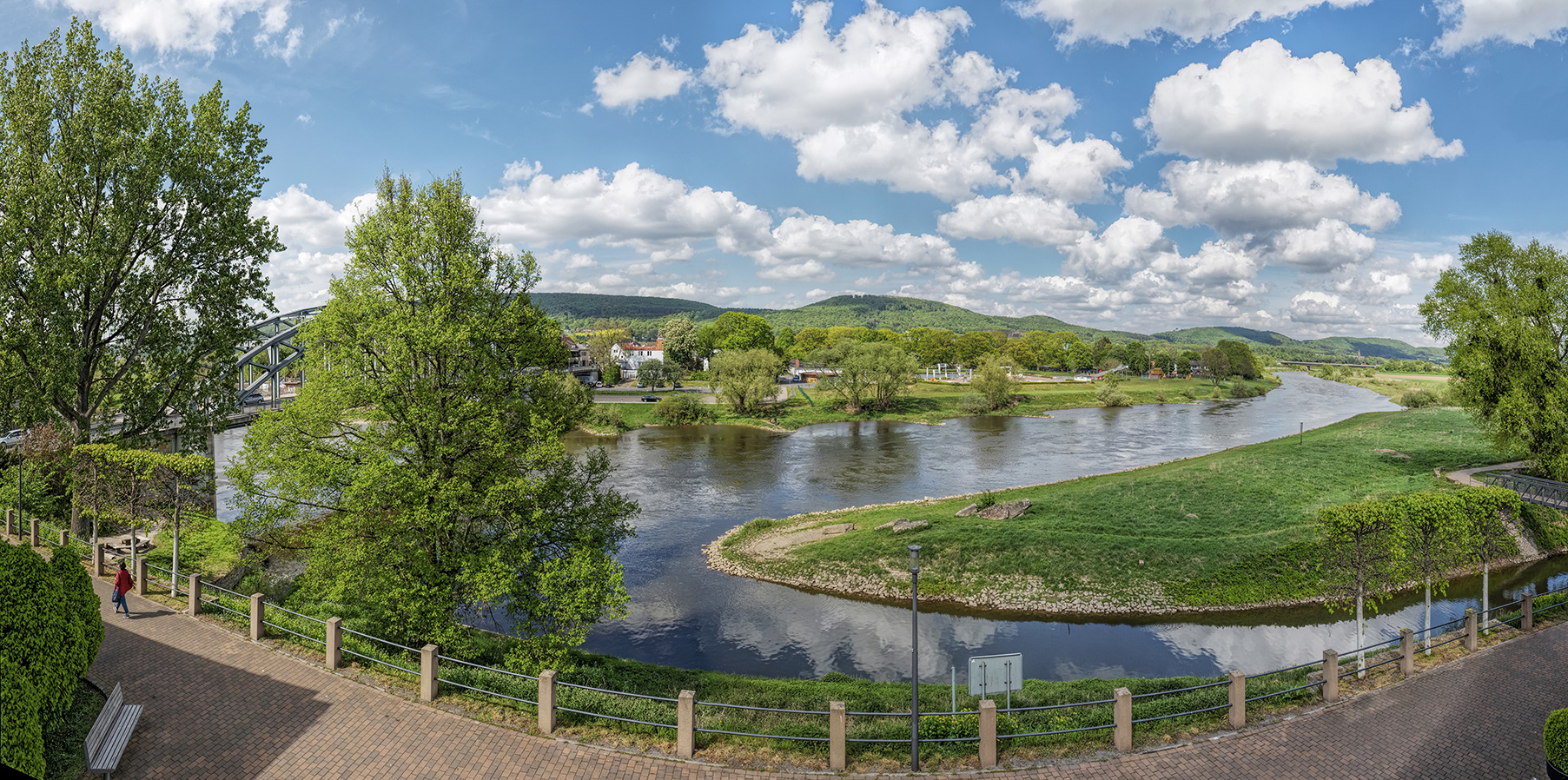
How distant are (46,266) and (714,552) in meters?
25.0

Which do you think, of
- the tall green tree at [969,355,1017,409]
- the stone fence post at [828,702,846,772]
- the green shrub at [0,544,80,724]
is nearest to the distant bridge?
the stone fence post at [828,702,846,772]

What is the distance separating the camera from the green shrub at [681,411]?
8131 cm

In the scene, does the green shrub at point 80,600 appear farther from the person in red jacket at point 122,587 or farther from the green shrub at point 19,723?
the person in red jacket at point 122,587

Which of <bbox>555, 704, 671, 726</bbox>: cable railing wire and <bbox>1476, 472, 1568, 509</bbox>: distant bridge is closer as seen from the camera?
<bbox>555, 704, 671, 726</bbox>: cable railing wire

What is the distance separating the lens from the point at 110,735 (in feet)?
39.9

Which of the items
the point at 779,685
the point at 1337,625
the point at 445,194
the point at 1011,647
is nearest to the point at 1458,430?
the point at 1337,625

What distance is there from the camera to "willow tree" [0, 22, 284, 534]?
70.6ft

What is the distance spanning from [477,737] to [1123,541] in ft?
89.1

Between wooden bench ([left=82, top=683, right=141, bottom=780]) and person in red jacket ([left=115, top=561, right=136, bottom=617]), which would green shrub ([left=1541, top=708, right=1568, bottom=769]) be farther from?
person in red jacket ([left=115, top=561, right=136, bottom=617])

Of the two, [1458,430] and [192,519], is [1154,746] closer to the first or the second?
[192,519]

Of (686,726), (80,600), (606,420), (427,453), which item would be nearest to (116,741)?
(80,600)

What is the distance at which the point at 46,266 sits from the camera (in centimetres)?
2150

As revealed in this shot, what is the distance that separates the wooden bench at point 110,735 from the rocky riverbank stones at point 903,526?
1061 inches

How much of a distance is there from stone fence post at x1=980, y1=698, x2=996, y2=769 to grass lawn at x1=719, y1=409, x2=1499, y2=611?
15.4 m
